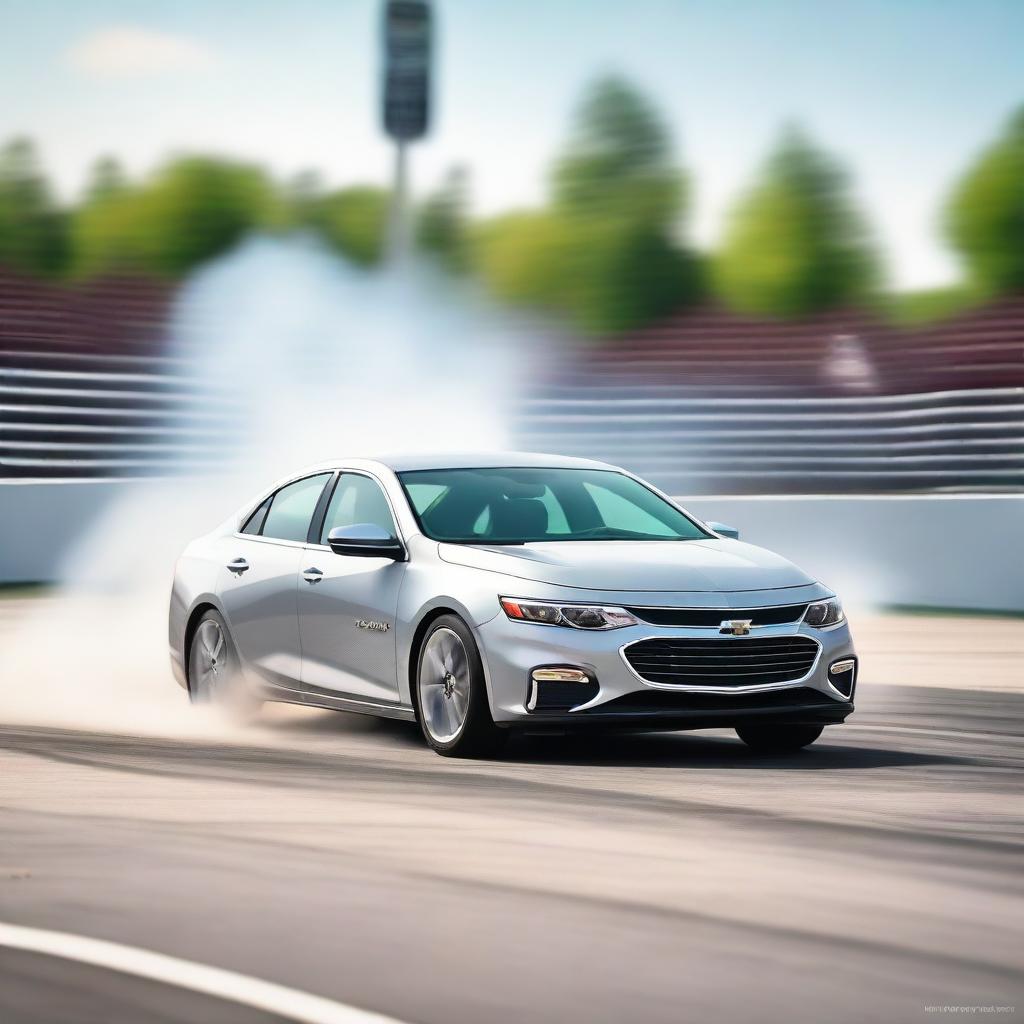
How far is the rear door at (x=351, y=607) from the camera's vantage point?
33.0 feet

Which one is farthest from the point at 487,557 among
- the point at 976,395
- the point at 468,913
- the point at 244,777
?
the point at 976,395

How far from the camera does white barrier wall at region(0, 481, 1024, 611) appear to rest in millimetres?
20359

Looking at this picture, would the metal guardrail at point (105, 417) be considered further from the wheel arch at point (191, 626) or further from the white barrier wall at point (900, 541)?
the wheel arch at point (191, 626)

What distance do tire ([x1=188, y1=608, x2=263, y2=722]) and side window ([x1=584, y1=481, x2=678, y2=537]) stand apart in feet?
6.29

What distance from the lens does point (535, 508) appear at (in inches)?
409

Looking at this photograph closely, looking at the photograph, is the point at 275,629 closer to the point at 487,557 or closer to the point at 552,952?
the point at 487,557

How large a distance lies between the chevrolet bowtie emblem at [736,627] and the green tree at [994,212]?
2436cm

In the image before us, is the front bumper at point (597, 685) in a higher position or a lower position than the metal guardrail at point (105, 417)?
lower

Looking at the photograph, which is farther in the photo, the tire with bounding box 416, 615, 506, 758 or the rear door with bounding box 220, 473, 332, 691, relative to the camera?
the rear door with bounding box 220, 473, 332, 691

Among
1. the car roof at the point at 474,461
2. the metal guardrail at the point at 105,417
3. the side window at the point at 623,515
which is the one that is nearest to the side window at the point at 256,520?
the car roof at the point at 474,461

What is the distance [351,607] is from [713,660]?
1779mm

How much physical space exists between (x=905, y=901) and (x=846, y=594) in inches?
574

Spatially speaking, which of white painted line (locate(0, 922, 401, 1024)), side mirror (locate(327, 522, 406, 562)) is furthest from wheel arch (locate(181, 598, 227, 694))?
white painted line (locate(0, 922, 401, 1024))

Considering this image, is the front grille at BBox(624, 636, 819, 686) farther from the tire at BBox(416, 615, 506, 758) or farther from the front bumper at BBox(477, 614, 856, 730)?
the tire at BBox(416, 615, 506, 758)
